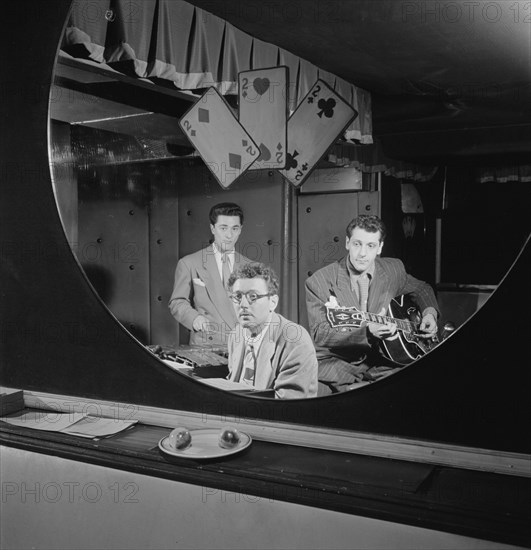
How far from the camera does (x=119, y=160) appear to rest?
172cm

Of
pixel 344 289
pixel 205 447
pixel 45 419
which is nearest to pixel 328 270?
pixel 344 289

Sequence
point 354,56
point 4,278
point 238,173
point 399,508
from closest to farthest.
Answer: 1. point 399,508
2. point 354,56
3. point 238,173
4. point 4,278

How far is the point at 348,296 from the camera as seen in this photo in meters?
1.43

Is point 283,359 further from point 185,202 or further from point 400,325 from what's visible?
point 185,202

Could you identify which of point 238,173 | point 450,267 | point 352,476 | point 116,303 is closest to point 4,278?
point 116,303

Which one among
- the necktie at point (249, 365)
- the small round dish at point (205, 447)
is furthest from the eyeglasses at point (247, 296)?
the small round dish at point (205, 447)

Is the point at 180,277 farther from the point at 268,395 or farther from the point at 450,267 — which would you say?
the point at 450,267

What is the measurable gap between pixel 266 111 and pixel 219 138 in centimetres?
14

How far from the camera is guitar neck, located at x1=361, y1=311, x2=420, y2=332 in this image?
138 centimetres

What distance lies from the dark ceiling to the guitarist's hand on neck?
1.16 feet

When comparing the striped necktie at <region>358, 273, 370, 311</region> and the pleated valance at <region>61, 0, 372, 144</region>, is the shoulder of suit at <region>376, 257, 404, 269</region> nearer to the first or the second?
the striped necktie at <region>358, 273, 370, 311</region>

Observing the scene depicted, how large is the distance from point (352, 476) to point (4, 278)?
1221mm

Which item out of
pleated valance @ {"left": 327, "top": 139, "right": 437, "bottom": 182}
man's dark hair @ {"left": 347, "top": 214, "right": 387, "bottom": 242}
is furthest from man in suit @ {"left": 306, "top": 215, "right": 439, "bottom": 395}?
pleated valance @ {"left": 327, "top": 139, "right": 437, "bottom": 182}

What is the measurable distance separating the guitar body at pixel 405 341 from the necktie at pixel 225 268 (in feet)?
1.37
